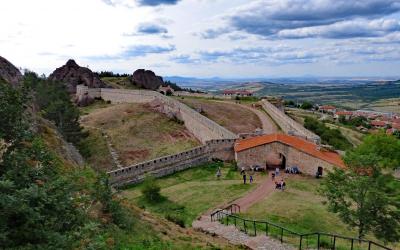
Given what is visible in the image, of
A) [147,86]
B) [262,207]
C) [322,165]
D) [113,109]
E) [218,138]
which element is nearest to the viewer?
[262,207]

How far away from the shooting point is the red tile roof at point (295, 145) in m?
32.6

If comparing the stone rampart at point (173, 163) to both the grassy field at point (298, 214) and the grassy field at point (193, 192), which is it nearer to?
the grassy field at point (193, 192)

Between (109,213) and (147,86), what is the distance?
233ft

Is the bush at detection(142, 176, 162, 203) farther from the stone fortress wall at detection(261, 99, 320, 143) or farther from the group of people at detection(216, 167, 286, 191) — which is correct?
the stone fortress wall at detection(261, 99, 320, 143)

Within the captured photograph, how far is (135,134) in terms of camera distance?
46.6 m

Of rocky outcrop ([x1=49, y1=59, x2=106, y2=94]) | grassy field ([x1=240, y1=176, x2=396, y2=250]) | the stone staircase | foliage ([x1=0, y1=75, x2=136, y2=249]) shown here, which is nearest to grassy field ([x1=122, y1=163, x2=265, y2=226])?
the stone staircase

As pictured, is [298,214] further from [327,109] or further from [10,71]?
[327,109]

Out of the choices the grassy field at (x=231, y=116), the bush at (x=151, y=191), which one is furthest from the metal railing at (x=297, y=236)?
the grassy field at (x=231, y=116)

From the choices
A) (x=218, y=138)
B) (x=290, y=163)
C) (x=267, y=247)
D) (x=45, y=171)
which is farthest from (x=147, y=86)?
(x=45, y=171)

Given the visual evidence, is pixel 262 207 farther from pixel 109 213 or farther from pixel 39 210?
pixel 39 210

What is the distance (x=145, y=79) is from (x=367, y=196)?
237 ft

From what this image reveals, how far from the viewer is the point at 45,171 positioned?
27.9ft

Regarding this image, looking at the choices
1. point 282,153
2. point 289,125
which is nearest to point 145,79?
point 289,125

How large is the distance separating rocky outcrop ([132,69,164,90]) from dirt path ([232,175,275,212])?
188 ft
